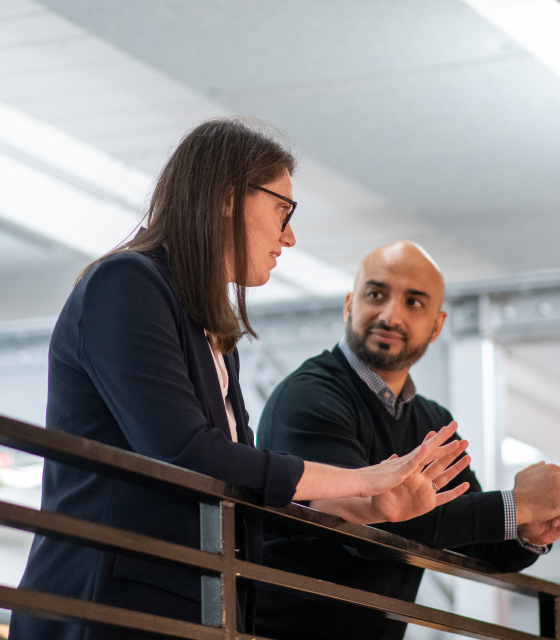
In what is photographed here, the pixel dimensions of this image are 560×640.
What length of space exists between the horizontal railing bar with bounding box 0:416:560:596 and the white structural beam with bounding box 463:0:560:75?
237cm

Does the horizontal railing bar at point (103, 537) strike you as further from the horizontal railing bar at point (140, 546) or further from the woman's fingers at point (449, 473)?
the woman's fingers at point (449, 473)

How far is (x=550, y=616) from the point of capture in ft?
6.80

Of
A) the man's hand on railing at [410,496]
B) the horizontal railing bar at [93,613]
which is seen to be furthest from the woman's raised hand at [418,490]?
the horizontal railing bar at [93,613]

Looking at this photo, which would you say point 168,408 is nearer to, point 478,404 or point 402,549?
point 402,549

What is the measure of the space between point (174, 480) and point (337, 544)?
0.89 meters

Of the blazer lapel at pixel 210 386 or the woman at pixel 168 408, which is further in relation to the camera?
the blazer lapel at pixel 210 386

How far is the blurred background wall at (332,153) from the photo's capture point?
3.82 meters

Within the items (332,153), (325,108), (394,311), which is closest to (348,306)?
(394,311)

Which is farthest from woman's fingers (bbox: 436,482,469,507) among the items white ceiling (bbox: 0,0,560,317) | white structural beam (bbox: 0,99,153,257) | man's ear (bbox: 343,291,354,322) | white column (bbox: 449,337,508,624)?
white structural beam (bbox: 0,99,153,257)

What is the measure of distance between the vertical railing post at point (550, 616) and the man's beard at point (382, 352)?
0.70m

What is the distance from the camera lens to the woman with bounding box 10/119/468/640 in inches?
51.2

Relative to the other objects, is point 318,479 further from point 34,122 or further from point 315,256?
point 315,256

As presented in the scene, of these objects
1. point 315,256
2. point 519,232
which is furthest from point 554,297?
point 315,256

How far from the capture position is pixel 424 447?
1522mm
